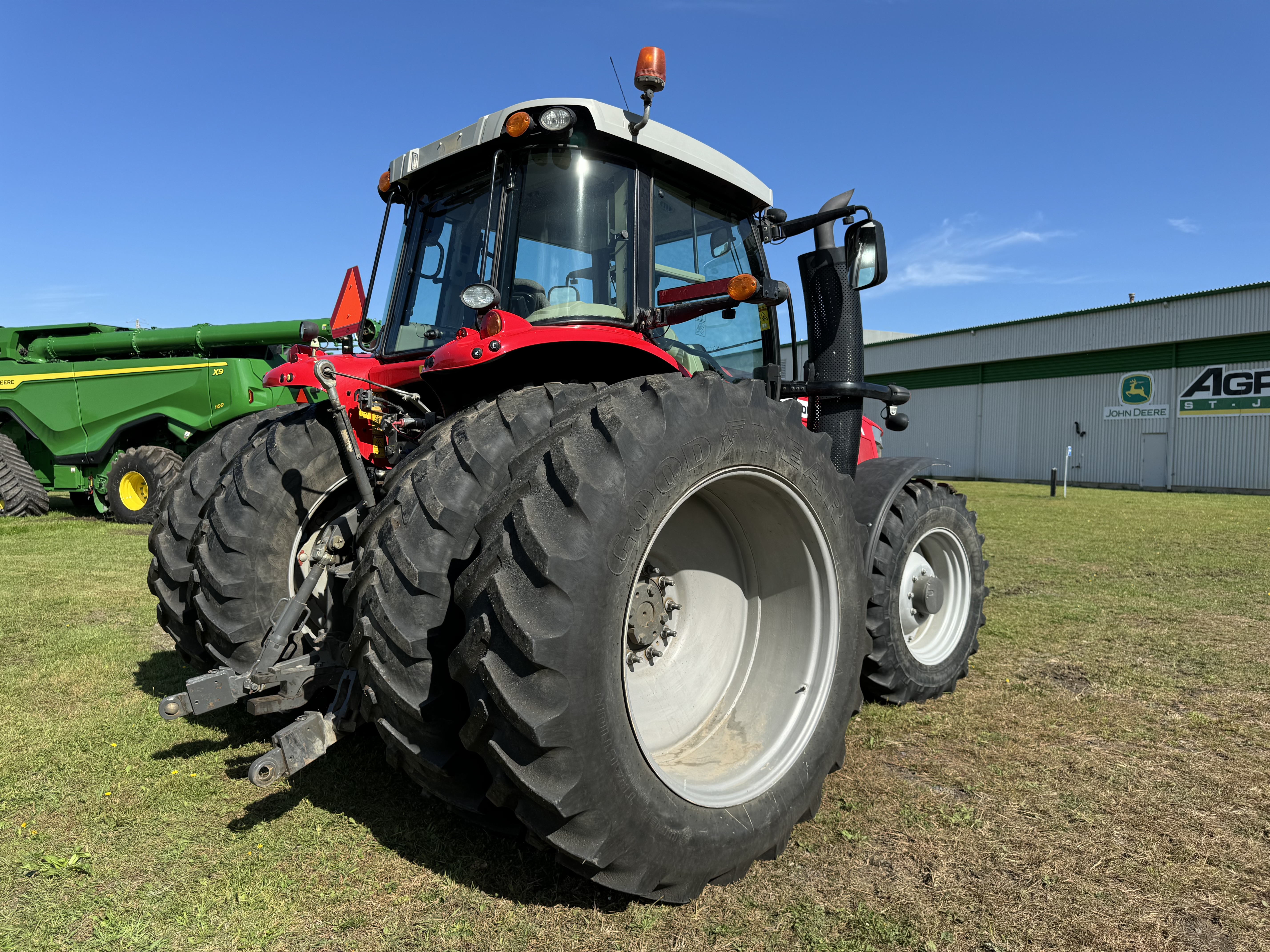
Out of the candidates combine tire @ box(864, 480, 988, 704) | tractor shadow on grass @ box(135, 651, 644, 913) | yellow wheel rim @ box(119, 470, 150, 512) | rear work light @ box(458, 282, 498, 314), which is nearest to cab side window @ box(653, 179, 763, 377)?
rear work light @ box(458, 282, 498, 314)

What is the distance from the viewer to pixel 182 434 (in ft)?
38.3

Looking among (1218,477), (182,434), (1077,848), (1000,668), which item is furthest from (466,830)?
(1218,477)

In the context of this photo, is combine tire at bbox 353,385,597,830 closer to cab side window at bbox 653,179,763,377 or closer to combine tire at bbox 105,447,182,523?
cab side window at bbox 653,179,763,377

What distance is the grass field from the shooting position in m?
2.11

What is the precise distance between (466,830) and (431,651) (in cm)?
79

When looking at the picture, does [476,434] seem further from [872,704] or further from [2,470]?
[2,470]

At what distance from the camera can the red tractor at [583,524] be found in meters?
1.98

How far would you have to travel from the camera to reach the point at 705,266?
142 inches

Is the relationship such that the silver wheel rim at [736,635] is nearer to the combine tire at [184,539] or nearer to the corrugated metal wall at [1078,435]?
the combine tire at [184,539]

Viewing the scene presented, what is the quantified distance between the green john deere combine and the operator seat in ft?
28.9

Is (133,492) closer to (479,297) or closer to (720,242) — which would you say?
(720,242)

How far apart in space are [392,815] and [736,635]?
4.23 ft

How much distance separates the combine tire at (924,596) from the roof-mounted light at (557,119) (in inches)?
86.8

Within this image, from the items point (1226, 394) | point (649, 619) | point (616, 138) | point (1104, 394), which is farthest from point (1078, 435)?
point (649, 619)
